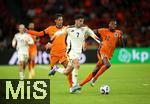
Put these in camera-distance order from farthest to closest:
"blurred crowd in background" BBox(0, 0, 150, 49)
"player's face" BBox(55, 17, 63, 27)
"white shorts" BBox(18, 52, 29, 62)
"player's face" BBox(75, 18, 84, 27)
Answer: "blurred crowd in background" BBox(0, 0, 150, 49), "white shorts" BBox(18, 52, 29, 62), "player's face" BBox(55, 17, 63, 27), "player's face" BBox(75, 18, 84, 27)

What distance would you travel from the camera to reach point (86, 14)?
3362 centimetres

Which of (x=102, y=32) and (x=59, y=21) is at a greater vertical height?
(x=59, y=21)

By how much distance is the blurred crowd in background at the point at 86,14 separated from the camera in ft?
107

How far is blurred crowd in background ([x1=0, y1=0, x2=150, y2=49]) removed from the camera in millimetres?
32594

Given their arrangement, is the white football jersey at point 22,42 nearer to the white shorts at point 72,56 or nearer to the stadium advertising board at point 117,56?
the white shorts at point 72,56

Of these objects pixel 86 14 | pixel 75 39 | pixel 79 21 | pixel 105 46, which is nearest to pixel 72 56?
pixel 75 39

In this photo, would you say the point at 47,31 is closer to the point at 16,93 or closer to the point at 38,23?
the point at 16,93

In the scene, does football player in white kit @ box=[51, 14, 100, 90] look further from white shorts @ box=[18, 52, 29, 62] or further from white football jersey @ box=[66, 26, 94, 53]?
white shorts @ box=[18, 52, 29, 62]

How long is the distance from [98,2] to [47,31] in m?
16.8

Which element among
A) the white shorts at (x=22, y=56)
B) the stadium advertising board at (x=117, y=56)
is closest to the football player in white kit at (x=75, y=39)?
the white shorts at (x=22, y=56)

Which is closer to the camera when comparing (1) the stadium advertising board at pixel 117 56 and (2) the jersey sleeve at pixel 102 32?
(2) the jersey sleeve at pixel 102 32

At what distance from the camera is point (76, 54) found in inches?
619

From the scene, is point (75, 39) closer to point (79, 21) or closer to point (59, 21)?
point (79, 21)

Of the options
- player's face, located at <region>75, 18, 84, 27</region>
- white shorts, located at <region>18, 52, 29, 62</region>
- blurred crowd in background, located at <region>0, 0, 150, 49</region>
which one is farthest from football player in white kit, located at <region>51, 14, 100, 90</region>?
blurred crowd in background, located at <region>0, 0, 150, 49</region>
